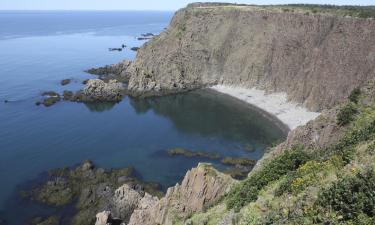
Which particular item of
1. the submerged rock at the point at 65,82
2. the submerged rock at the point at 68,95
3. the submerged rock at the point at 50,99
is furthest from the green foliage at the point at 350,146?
the submerged rock at the point at 65,82

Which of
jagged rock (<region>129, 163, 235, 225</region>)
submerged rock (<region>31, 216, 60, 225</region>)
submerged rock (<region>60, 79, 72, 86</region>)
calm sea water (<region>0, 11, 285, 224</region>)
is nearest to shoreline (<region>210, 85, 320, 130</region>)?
calm sea water (<region>0, 11, 285, 224</region>)

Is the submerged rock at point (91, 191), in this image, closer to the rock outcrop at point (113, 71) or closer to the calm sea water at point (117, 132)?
the calm sea water at point (117, 132)

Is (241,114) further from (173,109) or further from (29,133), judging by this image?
(29,133)

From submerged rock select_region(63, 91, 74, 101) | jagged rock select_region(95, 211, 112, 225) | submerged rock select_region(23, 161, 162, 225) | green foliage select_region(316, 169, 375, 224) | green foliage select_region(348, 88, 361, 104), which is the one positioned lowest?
submerged rock select_region(63, 91, 74, 101)

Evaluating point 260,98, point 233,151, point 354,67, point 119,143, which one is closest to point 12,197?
point 119,143

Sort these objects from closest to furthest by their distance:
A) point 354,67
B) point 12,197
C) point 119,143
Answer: point 12,197 < point 119,143 < point 354,67

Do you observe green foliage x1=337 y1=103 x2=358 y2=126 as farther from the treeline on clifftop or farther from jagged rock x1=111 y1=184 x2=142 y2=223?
jagged rock x1=111 y1=184 x2=142 y2=223
